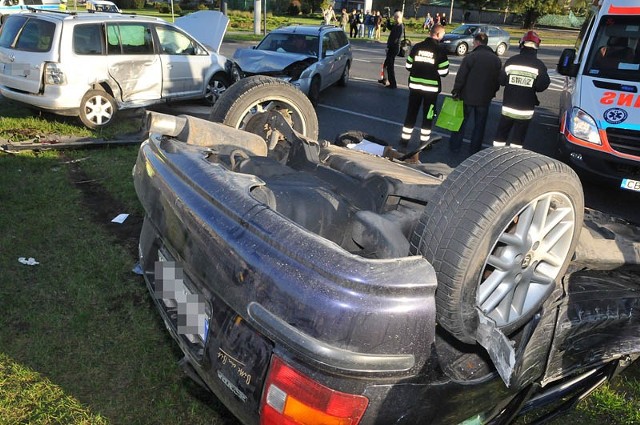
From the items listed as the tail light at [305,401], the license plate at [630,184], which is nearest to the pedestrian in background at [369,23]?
the license plate at [630,184]

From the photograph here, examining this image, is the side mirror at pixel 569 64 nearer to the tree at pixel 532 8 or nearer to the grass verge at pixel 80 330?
the grass verge at pixel 80 330

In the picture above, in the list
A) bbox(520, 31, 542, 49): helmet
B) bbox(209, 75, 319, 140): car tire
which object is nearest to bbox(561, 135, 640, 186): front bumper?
bbox(520, 31, 542, 49): helmet

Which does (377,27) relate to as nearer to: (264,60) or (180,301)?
(264,60)

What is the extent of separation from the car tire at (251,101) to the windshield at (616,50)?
4.11 m

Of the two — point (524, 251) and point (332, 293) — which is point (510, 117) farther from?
point (332, 293)

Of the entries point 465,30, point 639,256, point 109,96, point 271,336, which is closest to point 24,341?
point 271,336

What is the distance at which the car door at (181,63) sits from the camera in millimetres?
8367

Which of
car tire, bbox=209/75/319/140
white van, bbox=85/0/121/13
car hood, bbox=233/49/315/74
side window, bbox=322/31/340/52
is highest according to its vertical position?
white van, bbox=85/0/121/13

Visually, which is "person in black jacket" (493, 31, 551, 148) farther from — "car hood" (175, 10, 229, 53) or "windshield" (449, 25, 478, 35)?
"windshield" (449, 25, 478, 35)

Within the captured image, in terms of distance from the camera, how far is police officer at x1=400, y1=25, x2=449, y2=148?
6.83 meters

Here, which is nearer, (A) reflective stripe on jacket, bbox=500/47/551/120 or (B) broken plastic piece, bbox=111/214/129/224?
(B) broken plastic piece, bbox=111/214/129/224

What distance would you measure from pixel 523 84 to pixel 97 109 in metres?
5.92

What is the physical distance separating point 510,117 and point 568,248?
4550 mm

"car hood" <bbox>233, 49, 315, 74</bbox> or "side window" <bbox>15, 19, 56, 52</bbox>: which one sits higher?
"side window" <bbox>15, 19, 56, 52</bbox>
